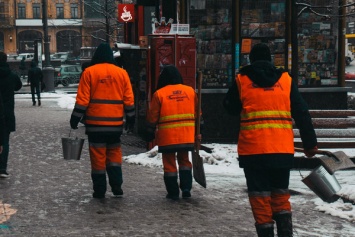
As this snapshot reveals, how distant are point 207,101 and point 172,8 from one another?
192cm

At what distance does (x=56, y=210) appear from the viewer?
26.6 feet

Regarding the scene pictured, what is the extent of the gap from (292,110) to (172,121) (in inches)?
100

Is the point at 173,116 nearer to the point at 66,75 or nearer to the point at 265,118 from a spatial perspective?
the point at 265,118

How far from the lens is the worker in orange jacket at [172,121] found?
339 inches

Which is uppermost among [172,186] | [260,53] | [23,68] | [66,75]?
[260,53]

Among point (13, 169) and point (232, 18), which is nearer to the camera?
point (13, 169)

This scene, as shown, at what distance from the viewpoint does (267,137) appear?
611 centimetres

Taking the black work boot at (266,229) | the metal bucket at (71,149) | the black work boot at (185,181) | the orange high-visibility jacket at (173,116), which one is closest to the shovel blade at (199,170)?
the black work boot at (185,181)

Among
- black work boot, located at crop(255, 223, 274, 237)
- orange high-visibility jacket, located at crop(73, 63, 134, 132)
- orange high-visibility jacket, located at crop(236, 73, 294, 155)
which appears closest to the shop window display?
orange high-visibility jacket, located at crop(73, 63, 134, 132)

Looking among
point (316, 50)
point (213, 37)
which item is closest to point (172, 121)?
point (213, 37)

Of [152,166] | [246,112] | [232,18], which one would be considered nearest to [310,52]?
[232,18]

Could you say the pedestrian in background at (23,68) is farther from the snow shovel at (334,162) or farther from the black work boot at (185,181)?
the snow shovel at (334,162)

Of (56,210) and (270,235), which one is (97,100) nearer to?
(56,210)

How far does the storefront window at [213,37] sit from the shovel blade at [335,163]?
7.47 metres
